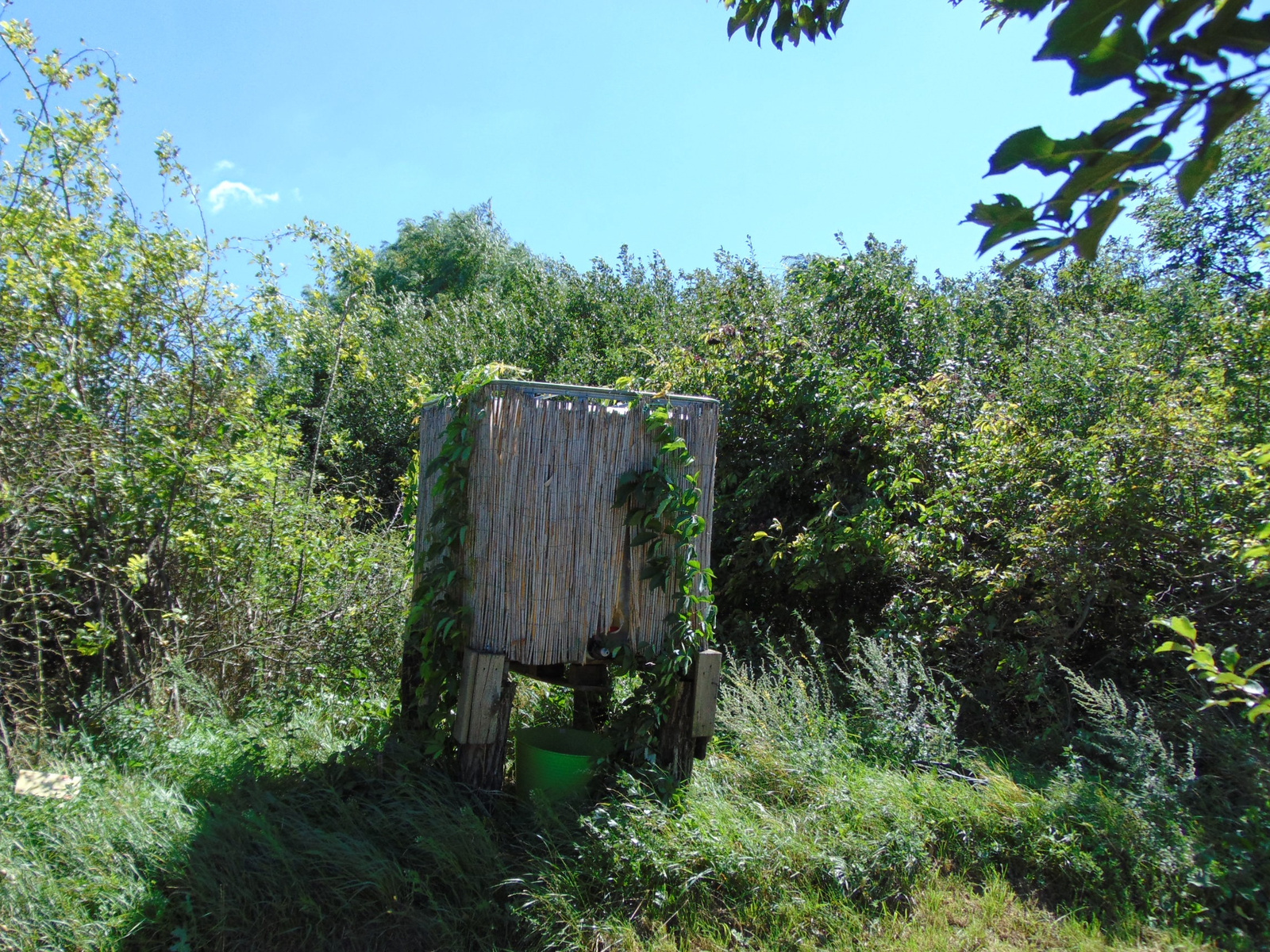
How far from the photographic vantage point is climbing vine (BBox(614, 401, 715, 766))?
12.1 ft

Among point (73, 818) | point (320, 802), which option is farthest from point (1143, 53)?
point (73, 818)

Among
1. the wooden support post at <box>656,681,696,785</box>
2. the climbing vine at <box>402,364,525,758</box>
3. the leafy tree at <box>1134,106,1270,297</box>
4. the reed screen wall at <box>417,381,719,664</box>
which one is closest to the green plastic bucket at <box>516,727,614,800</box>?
the wooden support post at <box>656,681,696,785</box>

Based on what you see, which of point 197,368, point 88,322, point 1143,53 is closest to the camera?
point 1143,53

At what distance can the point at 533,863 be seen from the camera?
3.15 meters

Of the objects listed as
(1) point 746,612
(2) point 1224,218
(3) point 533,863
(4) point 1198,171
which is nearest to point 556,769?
(3) point 533,863

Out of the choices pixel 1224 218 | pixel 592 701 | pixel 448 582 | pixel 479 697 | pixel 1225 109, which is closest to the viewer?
pixel 1225 109

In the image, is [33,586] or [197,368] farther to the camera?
[197,368]

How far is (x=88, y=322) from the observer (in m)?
4.62

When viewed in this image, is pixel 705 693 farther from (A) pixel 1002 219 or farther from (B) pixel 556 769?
(A) pixel 1002 219

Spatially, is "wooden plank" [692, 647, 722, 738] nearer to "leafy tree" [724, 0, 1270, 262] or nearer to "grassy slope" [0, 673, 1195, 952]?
"grassy slope" [0, 673, 1195, 952]

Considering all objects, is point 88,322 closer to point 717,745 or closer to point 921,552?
point 717,745

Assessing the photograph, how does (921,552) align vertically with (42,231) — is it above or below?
below

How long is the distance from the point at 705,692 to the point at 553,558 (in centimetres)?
104

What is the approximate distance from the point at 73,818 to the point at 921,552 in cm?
478
